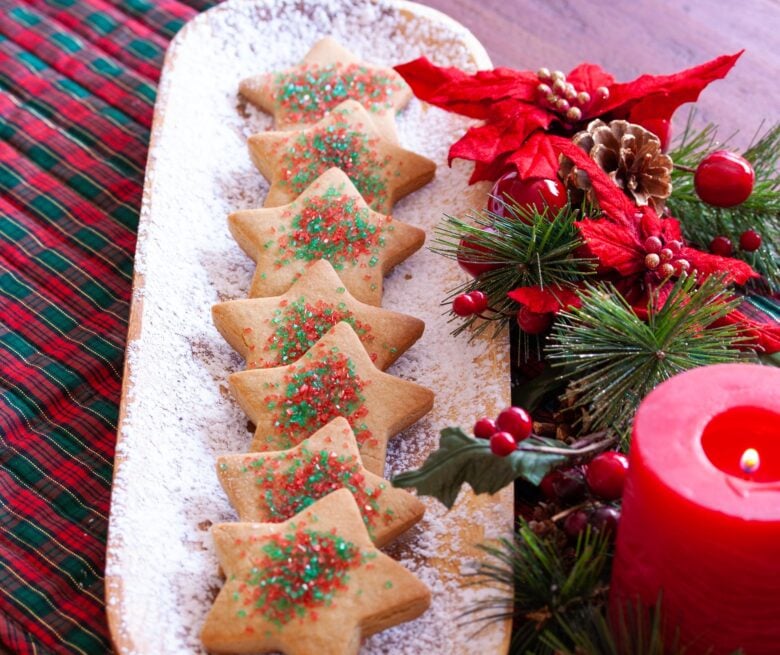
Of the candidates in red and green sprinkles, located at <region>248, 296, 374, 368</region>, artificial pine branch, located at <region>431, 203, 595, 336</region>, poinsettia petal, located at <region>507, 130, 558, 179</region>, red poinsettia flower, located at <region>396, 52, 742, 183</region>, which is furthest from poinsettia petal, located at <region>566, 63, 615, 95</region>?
red and green sprinkles, located at <region>248, 296, 374, 368</region>

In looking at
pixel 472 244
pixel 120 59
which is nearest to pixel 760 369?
pixel 472 244

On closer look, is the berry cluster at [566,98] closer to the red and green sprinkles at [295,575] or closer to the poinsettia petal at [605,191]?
the poinsettia petal at [605,191]

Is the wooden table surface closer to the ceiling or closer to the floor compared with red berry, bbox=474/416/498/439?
closer to the ceiling

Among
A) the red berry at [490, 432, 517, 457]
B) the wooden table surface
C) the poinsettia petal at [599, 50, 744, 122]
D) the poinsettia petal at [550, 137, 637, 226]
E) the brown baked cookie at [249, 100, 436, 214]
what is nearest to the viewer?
the red berry at [490, 432, 517, 457]

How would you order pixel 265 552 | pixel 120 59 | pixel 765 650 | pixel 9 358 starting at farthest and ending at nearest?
pixel 120 59
pixel 9 358
pixel 265 552
pixel 765 650

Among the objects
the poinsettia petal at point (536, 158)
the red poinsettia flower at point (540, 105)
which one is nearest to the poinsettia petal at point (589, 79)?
the red poinsettia flower at point (540, 105)

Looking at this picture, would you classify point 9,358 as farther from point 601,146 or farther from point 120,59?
point 601,146

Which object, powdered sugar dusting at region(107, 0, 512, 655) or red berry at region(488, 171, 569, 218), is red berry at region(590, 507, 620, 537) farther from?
red berry at region(488, 171, 569, 218)
